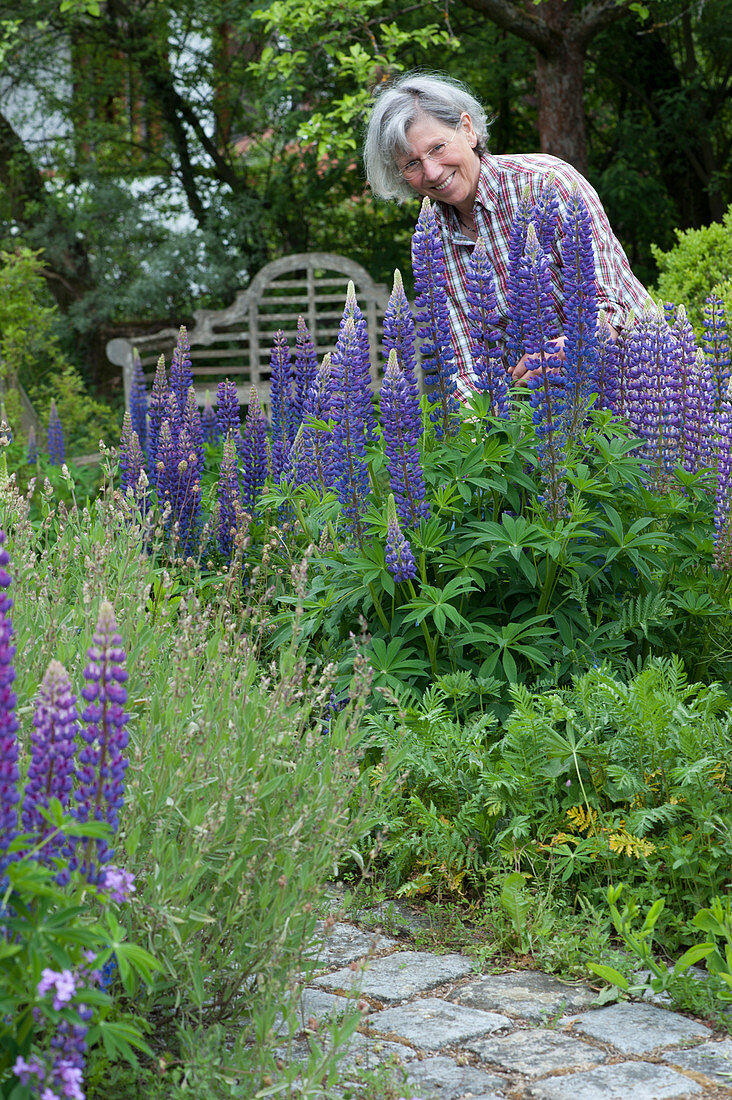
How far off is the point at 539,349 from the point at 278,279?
13352 millimetres

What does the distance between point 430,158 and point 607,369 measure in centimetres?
119

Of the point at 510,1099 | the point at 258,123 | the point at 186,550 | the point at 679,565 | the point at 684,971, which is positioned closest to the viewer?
the point at 510,1099

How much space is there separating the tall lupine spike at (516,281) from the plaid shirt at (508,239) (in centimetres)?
23

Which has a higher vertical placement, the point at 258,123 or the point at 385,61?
the point at 258,123

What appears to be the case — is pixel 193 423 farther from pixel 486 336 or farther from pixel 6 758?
pixel 6 758

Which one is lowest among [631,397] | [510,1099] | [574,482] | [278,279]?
[510,1099]

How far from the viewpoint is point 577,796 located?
3.31m

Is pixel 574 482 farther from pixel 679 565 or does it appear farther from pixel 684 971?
pixel 684 971

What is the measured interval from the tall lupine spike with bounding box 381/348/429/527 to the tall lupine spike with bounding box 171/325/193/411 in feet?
6.80

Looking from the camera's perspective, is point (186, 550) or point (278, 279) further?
point (278, 279)

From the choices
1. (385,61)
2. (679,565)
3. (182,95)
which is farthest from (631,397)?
(182,95)

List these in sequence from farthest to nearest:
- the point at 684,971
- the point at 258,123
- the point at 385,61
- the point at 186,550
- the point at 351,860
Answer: the point at 258,123 → the point at 385,61 → the point at 186,550 → the point at 351,860 → the point at 684,971

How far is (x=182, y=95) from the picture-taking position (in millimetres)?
16969

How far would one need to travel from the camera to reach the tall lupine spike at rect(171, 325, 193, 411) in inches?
223
